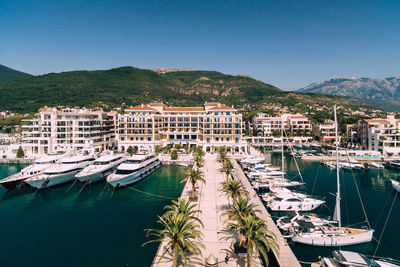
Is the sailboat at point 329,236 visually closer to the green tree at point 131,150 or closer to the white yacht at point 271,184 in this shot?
the white yacht at point 271,184

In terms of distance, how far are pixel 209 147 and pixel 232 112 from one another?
45.3ft

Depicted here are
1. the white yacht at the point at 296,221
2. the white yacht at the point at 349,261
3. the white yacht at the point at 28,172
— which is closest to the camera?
the white yacht at the point at 349,261

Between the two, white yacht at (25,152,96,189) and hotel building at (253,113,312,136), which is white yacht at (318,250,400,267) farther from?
hotel building at (253,113,312,136)

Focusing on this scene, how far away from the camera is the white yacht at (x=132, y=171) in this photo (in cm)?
4219

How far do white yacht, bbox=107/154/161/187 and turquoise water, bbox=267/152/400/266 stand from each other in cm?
2738

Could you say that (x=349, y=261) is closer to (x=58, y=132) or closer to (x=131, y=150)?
(x=131, y=150)

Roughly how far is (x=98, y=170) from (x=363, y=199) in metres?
49.3

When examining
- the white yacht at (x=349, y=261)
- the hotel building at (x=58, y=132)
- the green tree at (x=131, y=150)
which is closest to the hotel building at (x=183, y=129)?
the green tree at (x=131, y=150)

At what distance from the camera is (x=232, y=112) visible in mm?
74375

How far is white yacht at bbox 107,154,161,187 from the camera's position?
42188 mm

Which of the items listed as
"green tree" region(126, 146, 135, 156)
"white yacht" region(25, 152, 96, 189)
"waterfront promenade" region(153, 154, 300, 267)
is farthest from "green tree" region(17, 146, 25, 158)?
"waterfront promenade" region(153, 154, 300, 267)

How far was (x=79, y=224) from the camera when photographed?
29.6 metres

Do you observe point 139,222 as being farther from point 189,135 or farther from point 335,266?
→ point 189,135

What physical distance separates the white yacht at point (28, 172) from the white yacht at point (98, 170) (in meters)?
8.90
